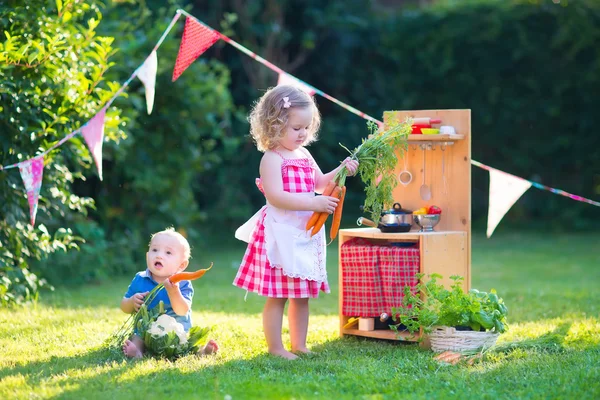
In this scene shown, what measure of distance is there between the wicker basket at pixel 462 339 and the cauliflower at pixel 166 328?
1.25m

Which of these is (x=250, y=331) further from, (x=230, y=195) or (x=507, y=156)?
(x=507, y=156)

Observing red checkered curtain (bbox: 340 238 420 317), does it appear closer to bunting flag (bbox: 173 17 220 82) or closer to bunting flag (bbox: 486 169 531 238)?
→ bunting flag (bbox: 486 169 531 238)

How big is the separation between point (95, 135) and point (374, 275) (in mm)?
1689

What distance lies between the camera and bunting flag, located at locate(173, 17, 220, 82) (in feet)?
16.8

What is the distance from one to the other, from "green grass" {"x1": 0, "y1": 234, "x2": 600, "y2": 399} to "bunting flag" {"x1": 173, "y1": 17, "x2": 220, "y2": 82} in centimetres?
159

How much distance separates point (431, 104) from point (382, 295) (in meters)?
7.26

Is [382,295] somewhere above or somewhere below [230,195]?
below

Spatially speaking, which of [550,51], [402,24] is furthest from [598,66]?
[402,24]

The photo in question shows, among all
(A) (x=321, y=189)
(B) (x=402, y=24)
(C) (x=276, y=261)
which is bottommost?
(C) (x=276, y=261)

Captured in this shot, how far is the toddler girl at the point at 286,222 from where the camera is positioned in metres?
3.95

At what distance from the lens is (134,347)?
151 inches

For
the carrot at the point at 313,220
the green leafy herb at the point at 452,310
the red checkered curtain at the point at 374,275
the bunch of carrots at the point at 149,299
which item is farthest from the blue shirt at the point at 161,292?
the green leafy herb at the point at 452,310

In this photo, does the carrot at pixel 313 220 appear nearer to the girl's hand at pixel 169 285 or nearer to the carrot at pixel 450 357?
the girl's hand at pixel 169 285

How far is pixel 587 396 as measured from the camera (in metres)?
3.17
